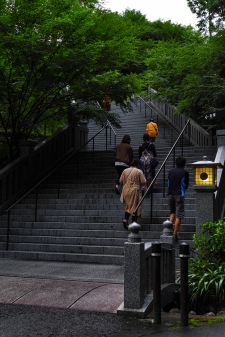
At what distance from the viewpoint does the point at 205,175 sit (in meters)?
8.72

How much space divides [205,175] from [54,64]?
6845mm

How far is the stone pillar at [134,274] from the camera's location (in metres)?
5.77

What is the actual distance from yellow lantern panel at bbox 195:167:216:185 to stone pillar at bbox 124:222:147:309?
3.17 m

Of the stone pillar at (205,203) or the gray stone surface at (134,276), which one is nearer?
the gray stone surface at (134,276)

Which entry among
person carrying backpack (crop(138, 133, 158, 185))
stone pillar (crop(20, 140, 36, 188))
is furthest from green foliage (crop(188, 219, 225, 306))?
stone pillar (crop(20, 140, 36, 188))

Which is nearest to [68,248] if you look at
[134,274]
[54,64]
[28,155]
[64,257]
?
[64,257]

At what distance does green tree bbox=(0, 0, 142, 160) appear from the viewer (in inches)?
523

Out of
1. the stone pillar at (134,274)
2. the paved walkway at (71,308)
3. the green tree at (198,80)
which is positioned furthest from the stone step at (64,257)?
the green tree at (198,80)

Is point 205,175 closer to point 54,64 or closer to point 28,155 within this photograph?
point 54,64

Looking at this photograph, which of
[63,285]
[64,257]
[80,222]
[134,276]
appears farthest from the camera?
[80,222]

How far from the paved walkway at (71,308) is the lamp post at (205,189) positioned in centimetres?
210

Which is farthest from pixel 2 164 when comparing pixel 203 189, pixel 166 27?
pixel 166 27

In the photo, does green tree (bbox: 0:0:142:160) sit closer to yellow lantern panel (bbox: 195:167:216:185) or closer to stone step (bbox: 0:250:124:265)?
stone step (bbox: 0:250:124:265)

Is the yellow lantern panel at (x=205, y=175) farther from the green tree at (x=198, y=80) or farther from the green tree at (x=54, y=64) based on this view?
the green tree at (x=198, y=80)
